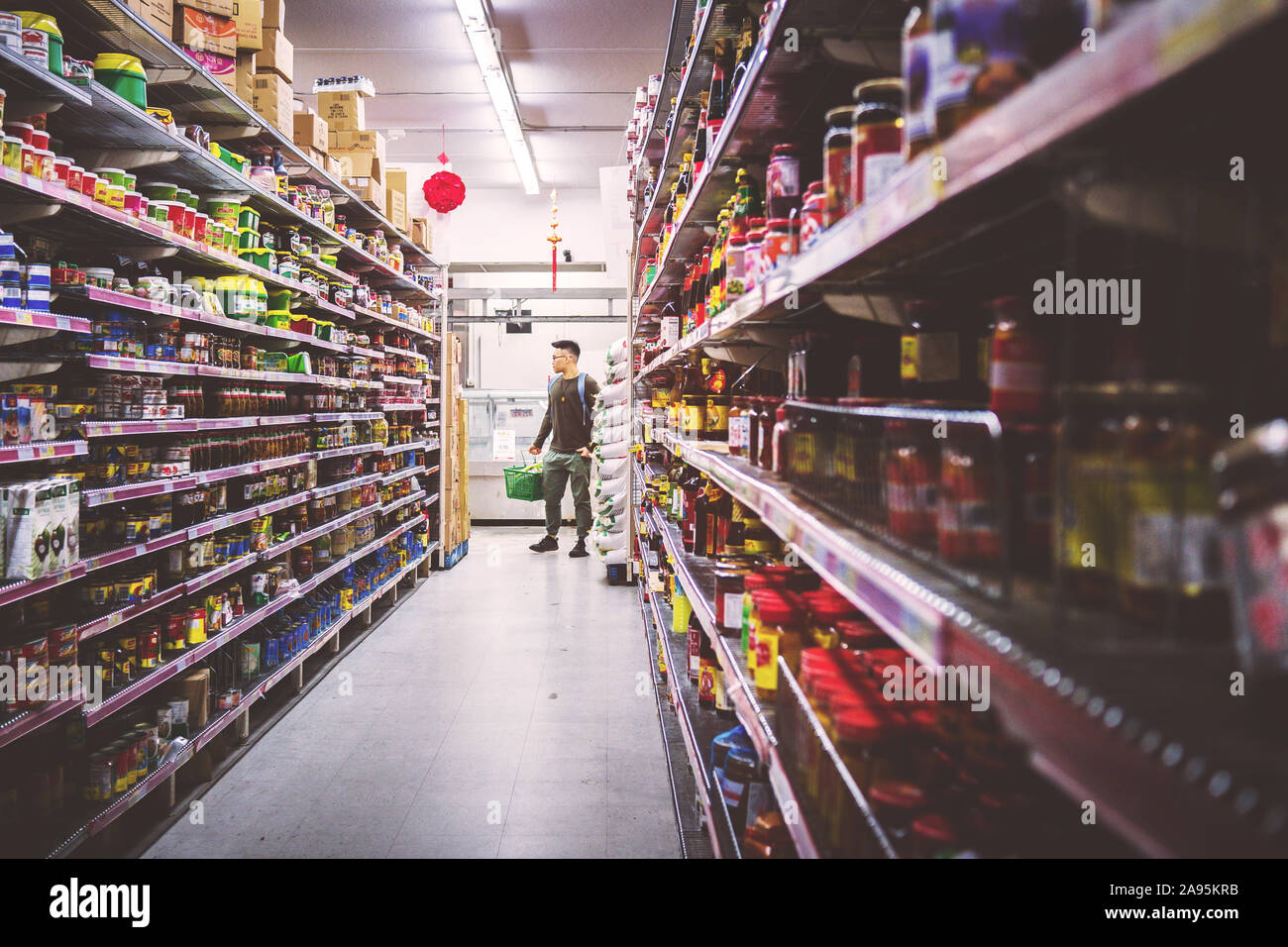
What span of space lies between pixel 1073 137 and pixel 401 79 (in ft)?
24.7

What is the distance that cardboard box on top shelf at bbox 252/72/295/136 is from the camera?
3795mm

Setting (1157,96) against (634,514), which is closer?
(1157,96)

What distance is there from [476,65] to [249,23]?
11.7ft

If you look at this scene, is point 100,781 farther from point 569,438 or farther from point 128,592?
point 569,438

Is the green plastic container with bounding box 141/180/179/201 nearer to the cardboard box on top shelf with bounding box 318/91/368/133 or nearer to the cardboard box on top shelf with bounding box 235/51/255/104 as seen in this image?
the cardboard box on top shelf with bounding box 235/51/255/104

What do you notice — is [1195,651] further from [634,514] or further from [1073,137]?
[634,514]

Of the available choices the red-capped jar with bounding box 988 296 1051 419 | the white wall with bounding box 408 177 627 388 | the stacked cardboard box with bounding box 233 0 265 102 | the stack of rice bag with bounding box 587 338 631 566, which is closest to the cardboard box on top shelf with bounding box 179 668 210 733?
the stacked cardboard box with bounding box 233 0 265 102

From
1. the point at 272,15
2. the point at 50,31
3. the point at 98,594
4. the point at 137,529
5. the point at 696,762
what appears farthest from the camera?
the point at 272,15

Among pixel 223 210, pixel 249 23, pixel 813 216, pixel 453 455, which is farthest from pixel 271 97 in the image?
Result: pixel 453 455

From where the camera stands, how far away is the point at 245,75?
367 centimetres

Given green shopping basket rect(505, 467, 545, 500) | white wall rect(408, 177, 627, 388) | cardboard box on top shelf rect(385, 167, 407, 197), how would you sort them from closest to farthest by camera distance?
cardboard box on top shelf rect(385, 167, 407, 197) < green shopping basket rect(505, 467, 545, 500) < white wall rect(408, 177, 627, 388)

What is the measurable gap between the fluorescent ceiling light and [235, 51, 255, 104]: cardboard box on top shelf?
6.49ft

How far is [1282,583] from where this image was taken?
531 millimetres
